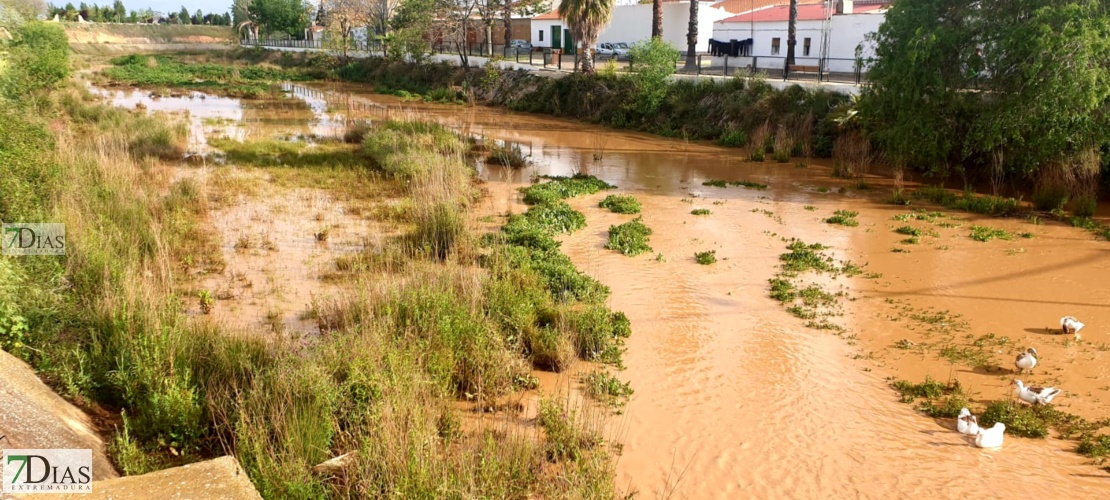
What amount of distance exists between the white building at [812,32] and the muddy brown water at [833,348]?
15252 mm

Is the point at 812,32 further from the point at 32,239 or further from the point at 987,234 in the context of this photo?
the point at 32,239

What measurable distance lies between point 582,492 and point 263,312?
542 centimetres

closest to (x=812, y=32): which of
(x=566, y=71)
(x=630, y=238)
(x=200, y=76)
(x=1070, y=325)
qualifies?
(x=566, y=71)

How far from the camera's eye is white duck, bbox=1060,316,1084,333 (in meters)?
7.91

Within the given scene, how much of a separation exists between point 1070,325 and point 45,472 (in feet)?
31.4

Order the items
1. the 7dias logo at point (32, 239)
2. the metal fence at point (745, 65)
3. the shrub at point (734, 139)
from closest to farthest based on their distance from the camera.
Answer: the 7dias logo at point (32, 239), the shrub at point (734, 139), the metal fence at point (745, 65)

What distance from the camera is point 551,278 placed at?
926 cm

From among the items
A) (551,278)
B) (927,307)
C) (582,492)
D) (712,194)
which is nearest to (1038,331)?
(927,307)

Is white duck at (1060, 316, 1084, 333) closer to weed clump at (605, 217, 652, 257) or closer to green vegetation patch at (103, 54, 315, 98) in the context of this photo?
weed clump at (605, 217, 652, 257)

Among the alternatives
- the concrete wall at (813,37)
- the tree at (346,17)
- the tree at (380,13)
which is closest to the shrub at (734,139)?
the concrete wall at (813,37)

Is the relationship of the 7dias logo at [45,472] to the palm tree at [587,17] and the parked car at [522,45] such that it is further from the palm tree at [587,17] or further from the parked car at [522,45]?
the parked car at [522,45]

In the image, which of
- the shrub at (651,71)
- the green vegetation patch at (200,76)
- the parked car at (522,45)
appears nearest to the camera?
the shrub at (651,71)

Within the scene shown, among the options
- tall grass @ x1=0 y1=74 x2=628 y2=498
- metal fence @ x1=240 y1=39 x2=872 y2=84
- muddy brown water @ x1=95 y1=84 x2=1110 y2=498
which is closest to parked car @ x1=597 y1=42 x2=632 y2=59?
metal fence @ x1=240 y1=39 x2=872 y2=84

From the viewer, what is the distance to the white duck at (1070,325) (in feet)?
26.0
